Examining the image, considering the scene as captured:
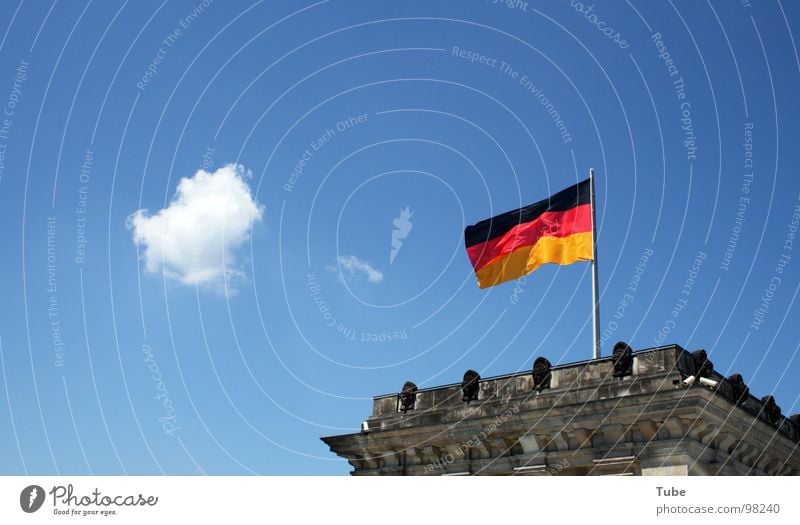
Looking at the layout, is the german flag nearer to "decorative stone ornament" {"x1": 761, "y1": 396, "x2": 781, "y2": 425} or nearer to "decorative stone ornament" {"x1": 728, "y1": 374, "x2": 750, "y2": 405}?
"decorative stone ornament" {"x1": 728, "y1": 374, "x2": 750, "y2": 405}

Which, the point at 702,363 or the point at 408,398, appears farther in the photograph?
the point at 408,398

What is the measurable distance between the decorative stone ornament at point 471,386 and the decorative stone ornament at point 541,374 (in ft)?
7.86

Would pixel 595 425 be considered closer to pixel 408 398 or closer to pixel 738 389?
pixel 738 389

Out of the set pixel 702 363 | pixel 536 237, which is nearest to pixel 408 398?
pixel 536 237

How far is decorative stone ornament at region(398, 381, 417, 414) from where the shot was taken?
29855 mm

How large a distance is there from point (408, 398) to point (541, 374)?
19.6 ft

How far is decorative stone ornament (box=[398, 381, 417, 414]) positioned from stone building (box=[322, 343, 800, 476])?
0.04 metres

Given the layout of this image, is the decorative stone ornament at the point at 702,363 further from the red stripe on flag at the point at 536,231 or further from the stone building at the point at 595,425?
the red stripe on flag at the point at 536,231

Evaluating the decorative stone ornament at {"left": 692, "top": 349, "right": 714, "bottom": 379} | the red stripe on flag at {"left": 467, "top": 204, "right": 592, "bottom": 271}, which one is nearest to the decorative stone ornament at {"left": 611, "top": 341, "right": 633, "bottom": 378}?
the decorative stone ornament at {"left": 692, "top": 349, "right": 714, "bottom": 379}
